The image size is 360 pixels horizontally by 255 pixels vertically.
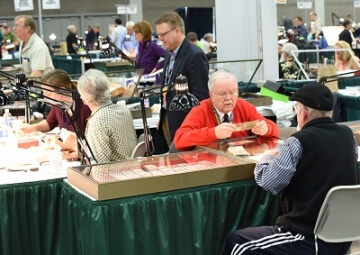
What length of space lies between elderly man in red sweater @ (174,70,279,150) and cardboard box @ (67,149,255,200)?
1.20 feet

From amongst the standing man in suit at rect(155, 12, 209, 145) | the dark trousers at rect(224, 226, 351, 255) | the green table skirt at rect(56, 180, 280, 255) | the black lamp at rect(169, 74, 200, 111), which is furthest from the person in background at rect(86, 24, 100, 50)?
the dark trousers at rect(224, 226, 351, 255)

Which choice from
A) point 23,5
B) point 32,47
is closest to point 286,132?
point 32,47

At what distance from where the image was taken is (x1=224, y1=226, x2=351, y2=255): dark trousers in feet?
10.7

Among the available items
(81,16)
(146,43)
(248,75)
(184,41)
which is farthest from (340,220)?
(81,16)

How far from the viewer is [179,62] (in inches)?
204

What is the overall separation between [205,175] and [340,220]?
0.69 metres

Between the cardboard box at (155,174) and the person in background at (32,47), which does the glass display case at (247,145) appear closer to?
the cardboard box at (155,174)

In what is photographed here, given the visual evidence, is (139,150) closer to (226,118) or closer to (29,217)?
(226,118)

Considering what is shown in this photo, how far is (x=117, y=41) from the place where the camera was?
1730 centimetres

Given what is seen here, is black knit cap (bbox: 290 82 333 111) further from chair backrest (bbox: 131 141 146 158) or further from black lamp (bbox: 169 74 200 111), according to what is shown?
chair backrest (bbox: 131 141 146 158)

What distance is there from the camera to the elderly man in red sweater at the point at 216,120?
424 cm

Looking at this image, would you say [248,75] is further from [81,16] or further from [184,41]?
[81,16]

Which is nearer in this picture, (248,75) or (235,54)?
(248,75)

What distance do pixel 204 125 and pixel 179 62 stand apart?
0.94 metres
